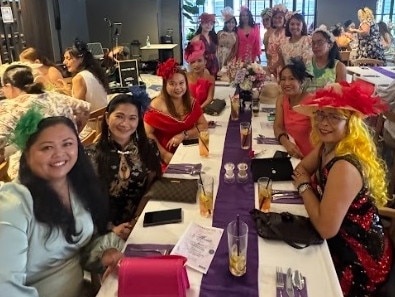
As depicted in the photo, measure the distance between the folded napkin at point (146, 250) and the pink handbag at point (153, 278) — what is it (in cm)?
21

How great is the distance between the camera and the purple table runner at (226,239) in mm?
1163

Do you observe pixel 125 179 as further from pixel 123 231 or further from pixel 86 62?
pixel 86 62

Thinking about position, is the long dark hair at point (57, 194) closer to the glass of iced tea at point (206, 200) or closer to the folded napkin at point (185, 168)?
the glass of iced tea at point (206, 200)

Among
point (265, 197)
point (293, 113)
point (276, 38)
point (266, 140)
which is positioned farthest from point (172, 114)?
point (276, 38)

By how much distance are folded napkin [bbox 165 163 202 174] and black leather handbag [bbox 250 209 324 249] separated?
1.91 ft

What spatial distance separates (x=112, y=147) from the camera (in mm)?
1987

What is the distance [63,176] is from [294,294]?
89cm

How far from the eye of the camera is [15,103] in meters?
2.63

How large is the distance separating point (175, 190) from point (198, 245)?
0.43m

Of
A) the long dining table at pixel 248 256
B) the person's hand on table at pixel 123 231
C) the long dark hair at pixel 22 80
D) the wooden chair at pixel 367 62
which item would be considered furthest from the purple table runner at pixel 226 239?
the wooden chair at pixel 367 62

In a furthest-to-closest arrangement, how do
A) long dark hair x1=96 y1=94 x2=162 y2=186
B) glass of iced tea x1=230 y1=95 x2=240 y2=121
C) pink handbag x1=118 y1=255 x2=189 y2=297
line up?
glass of iced tea x1=230 y1=95 x2=240 y2=121 → long dark hair x1=96 y1=94 x2=162 y2=186 → pink handbag x1=118 y1=255 x2=189 y2=297

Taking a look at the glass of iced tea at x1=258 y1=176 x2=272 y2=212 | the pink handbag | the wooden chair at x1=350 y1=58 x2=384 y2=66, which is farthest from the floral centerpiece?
the wooden chair at x1=350 y1=58 x2=384 y2=66

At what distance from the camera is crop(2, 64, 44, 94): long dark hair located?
2873 mm

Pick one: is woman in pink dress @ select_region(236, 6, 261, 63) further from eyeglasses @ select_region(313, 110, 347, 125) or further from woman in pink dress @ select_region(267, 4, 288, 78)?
eyeglasses @ select_region(313, 110, 347, 125)
